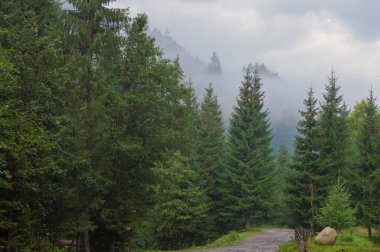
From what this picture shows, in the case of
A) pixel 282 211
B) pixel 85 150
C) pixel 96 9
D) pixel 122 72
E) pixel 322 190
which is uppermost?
pixel 96 9

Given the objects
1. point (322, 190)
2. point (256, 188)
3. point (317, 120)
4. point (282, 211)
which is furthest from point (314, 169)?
point (282, 211)

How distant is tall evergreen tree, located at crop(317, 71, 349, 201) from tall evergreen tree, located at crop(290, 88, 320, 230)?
601 mm

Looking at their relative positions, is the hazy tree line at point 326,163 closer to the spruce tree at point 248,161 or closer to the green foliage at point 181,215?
the spruce tree at point 248,161

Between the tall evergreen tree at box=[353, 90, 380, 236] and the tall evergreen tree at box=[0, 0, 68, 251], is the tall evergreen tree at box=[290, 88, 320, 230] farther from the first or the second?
the tall evergreen tree at box=[0, 0, 68, 251]

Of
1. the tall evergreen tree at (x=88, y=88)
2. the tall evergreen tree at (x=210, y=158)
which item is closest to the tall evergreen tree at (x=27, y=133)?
the tall evergreen tree at (x=88, y=88)

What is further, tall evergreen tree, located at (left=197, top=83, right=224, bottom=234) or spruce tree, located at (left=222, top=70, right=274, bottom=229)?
tall evergreen tree, located at (left=197, top=83, right=224, bottom=234)

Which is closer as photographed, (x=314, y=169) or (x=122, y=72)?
(x=122, y=72)

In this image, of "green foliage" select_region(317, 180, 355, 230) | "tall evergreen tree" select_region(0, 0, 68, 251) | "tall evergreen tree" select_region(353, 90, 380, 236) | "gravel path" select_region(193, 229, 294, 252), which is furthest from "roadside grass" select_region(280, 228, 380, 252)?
"tall evergreen tree" select_region(0, 0, 68, 251)

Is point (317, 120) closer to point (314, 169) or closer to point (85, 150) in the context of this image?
point (314, 169)

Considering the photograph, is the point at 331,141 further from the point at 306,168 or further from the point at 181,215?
the point at 181,215

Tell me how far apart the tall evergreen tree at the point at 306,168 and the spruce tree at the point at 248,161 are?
7227 mm

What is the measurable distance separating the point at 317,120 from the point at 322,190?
6.59 metres

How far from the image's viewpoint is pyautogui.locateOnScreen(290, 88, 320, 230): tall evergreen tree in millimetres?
36094

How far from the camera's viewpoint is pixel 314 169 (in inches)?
1441
